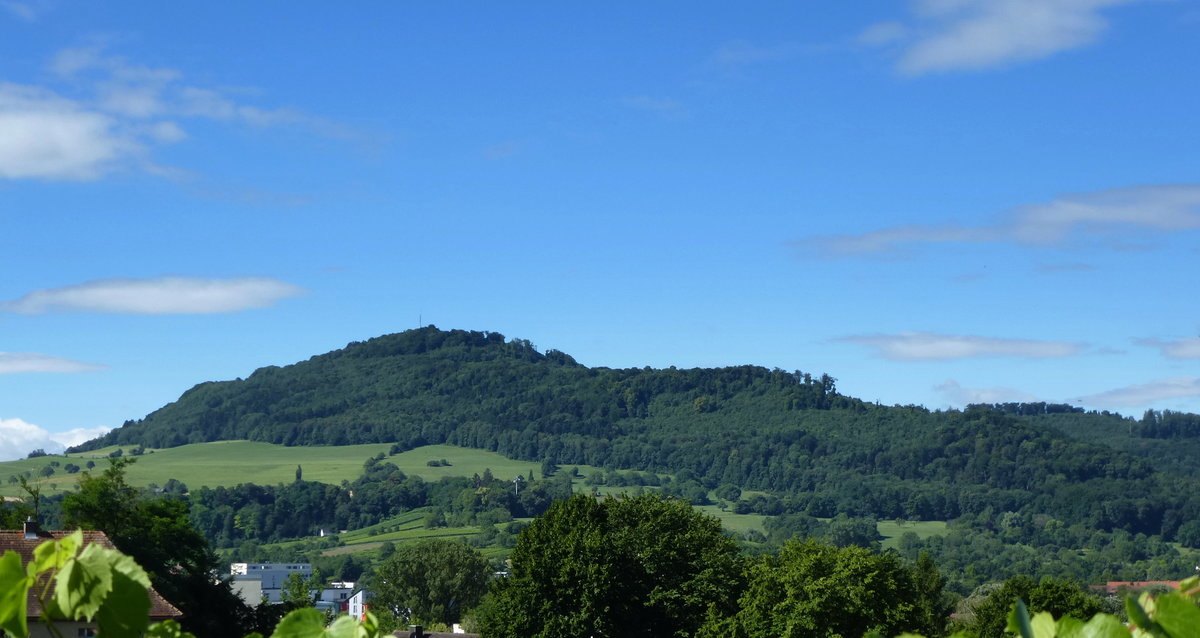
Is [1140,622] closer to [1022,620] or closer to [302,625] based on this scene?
[1022,620]

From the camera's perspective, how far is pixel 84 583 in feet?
9.64

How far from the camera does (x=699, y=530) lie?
64.8 m

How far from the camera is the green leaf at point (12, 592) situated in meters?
2.91

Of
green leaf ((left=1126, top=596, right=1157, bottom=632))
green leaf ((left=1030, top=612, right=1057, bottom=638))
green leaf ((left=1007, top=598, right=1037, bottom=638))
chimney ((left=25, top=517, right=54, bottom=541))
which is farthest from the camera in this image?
chimney ((left=25, top=517, right=54, bottom=541))

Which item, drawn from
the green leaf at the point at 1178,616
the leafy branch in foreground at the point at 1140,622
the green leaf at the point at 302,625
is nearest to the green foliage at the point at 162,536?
the green leaf at the point at 302,625

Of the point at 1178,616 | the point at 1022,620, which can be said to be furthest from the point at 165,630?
the point at 1178,616

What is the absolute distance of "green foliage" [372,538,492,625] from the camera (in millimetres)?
119188

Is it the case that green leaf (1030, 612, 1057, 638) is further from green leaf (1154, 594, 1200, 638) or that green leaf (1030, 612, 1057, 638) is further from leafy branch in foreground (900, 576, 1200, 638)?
green leaf (1154, 594, 1200, 638)

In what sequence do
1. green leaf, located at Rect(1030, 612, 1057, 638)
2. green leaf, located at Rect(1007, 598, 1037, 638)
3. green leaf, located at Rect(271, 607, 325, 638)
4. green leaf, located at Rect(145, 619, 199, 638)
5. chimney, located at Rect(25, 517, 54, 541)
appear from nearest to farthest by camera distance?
green leaf, located at Rect(1007, 598, 1037, 638) → green leaf, located at Rect(1030, 612, 1057, 638) → green leaf, located at Rect(271, 607, 325, 638) → green leaf, located at Rect(145, 619, 199, 638) → chimney, located at Rect(25, 517, 54, 541)

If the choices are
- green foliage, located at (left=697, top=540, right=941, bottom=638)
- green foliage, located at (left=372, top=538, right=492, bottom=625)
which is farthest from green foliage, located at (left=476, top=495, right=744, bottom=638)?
green foliage, located at (left=372, top=538, right=492, bottom=625)

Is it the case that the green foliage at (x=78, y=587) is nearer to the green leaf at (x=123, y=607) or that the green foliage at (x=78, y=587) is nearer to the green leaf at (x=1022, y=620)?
the green leaf at (x=123, y=607)

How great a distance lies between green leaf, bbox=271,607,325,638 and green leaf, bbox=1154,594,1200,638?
1.91m

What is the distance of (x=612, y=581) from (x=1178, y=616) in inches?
2291

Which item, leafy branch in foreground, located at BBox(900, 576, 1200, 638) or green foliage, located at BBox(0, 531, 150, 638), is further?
green foliage, located at BBox(0, 531, 150, 638)
